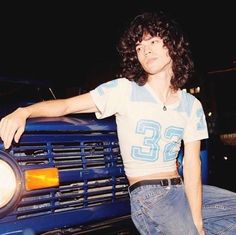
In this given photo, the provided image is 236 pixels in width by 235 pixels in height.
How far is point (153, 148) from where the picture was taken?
2.05m

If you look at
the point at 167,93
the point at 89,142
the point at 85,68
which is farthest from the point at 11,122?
the point at 85,68

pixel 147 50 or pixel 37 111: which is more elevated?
pixel 147 50

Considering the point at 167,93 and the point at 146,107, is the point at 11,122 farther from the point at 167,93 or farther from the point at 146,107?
the point at 167,93

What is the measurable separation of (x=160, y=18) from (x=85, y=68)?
67.9 inches

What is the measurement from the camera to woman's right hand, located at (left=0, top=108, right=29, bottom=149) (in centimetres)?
180

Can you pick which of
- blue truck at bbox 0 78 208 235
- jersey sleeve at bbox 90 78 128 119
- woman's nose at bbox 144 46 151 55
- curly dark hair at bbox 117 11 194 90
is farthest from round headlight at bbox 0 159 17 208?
woman's nose at bbox 144 46 151 55

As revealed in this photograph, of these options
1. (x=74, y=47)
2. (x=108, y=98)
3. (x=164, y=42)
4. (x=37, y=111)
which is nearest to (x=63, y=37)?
(x=74, y=47)

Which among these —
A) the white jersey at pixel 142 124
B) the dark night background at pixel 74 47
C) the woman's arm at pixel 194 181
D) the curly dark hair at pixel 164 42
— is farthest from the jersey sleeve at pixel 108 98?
the dark night background at pixel 74 47

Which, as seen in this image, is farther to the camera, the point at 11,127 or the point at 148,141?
the point at 148,141

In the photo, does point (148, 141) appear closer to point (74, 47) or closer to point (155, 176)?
point (155, 176)

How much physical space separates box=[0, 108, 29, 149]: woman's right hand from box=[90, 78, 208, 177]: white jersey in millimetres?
416

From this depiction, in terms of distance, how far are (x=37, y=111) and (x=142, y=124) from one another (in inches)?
21.1

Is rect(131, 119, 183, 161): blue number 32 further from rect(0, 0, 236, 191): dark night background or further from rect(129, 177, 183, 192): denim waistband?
rect(0, 0, 236, 191): dark night background

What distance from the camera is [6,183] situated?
1.85m
